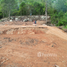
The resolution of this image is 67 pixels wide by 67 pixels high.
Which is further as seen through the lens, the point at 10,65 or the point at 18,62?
the point at 18,62

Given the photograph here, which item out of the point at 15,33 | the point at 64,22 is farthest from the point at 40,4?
the point at 15,33

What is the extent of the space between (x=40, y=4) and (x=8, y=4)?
495 inches

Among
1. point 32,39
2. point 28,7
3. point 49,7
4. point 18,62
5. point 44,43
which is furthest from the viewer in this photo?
point 28,7

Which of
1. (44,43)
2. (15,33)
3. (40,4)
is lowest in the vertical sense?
(44,43)

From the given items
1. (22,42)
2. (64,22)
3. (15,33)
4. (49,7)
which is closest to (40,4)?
(49,7)

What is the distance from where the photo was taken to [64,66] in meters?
3.47

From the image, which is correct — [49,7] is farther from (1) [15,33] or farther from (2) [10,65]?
(2) [10,65]

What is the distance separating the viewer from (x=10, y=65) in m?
3.40

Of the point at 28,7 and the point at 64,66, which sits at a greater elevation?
the point at 28,7

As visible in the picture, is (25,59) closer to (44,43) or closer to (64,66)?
Result: (64,66)

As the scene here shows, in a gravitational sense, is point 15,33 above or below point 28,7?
below

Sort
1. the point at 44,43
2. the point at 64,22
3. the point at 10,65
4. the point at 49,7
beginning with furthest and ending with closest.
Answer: the point at 49,7
the point at 64,22
the point at 44,43
the point at 10,65

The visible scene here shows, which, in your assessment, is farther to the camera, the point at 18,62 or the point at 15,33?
the point at 15,33

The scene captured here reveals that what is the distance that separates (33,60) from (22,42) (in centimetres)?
266
